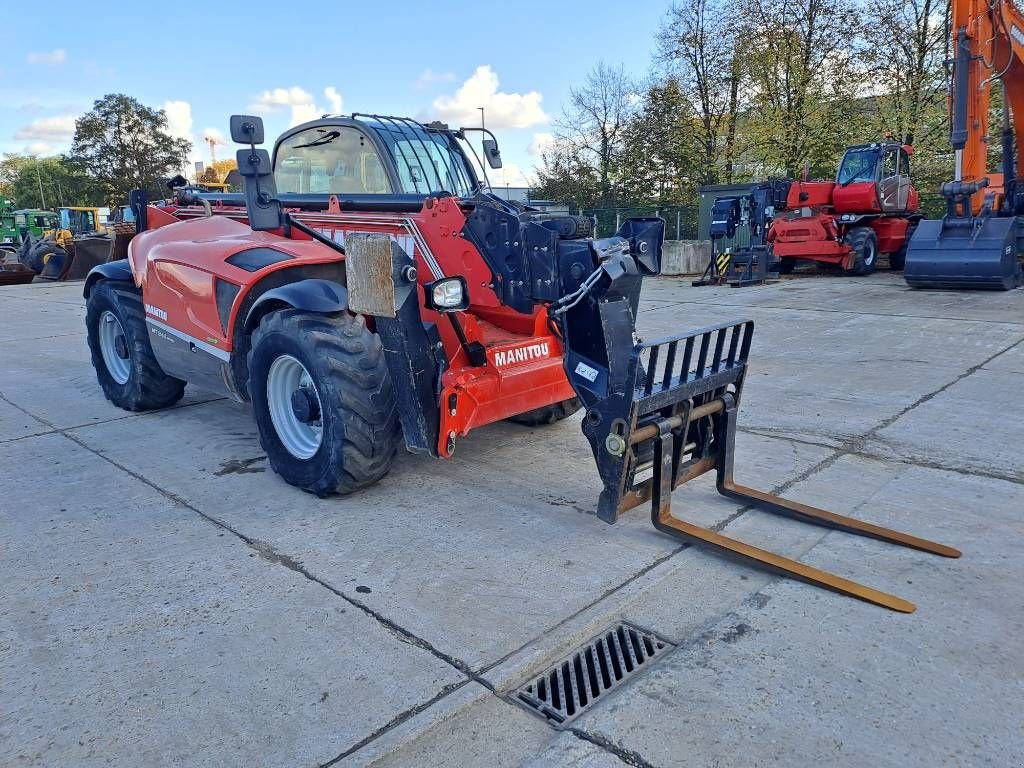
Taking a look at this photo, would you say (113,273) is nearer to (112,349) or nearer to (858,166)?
(112,349)

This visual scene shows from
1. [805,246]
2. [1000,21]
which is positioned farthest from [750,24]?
[1000,21]

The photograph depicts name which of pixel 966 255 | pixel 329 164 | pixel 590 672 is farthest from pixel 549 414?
pixel 966 255

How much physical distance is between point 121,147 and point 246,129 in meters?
54.9

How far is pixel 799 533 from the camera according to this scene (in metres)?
3.64

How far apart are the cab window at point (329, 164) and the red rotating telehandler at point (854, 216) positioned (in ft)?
41.4

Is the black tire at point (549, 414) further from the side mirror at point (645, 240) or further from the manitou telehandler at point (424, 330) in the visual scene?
the side mirror at point (645, 240)

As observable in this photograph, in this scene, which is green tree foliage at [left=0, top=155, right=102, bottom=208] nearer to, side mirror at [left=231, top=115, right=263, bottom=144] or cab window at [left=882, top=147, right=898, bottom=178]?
cab window at [left=882, top=147, right=898, bottom=178]

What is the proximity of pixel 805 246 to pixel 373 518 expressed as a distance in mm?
14106

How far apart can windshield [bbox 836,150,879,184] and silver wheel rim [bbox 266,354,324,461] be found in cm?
1461

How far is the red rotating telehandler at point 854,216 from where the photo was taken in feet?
50.5

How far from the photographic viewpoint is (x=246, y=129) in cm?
411

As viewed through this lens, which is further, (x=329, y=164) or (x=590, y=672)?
(x=329, y=164)

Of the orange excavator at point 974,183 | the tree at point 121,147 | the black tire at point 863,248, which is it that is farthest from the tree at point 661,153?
the tree at point 121,147

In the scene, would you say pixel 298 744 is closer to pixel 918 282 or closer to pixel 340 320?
pixel 340 320
